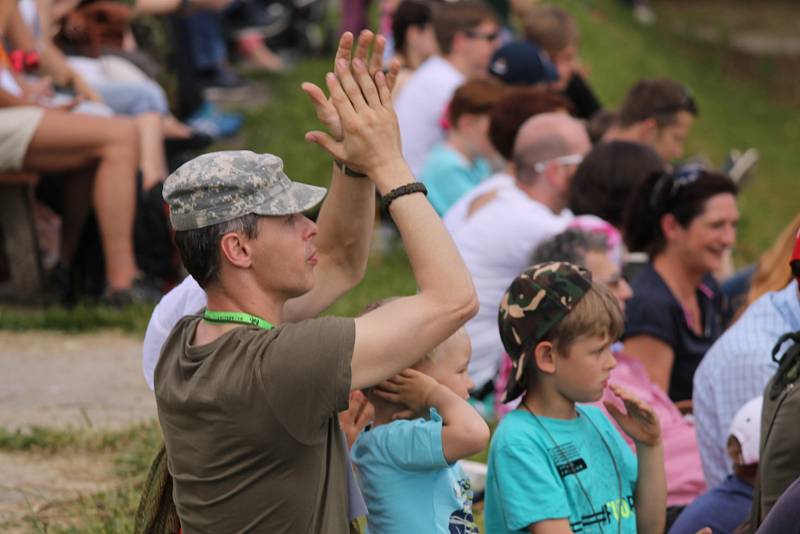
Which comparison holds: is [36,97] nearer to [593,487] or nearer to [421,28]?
[421,28]

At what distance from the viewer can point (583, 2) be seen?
61.9ft

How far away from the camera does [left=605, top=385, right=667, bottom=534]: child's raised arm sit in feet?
12.3

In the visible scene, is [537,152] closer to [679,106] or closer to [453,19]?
[679,106]

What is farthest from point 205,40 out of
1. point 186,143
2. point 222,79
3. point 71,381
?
point 71,381

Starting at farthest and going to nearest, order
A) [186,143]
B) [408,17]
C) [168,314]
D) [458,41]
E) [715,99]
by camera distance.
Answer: [715,99] → [408,17] → [458,41] → [186,143] → [168,314]

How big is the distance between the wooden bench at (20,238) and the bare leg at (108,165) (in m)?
0.17

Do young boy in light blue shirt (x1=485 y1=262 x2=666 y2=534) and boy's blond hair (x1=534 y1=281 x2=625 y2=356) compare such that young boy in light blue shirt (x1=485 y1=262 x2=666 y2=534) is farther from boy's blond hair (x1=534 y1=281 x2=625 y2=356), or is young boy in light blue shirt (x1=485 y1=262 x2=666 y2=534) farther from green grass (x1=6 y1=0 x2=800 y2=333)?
green grass (x1=6 y1=0 x2=800 y2=333)

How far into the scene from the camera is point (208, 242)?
10.1 feet

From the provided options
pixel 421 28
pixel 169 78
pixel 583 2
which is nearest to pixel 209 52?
pixel 169 78

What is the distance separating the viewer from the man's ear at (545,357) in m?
3.80

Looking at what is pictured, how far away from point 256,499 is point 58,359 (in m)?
3.82

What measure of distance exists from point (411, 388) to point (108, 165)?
405cm

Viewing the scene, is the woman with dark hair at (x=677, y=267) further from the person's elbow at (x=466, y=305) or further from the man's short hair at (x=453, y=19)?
the man's short hair at (x=453, y=19)

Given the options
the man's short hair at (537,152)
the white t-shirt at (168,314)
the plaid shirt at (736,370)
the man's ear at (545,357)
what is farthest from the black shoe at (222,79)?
the man's ear at (545,357)
